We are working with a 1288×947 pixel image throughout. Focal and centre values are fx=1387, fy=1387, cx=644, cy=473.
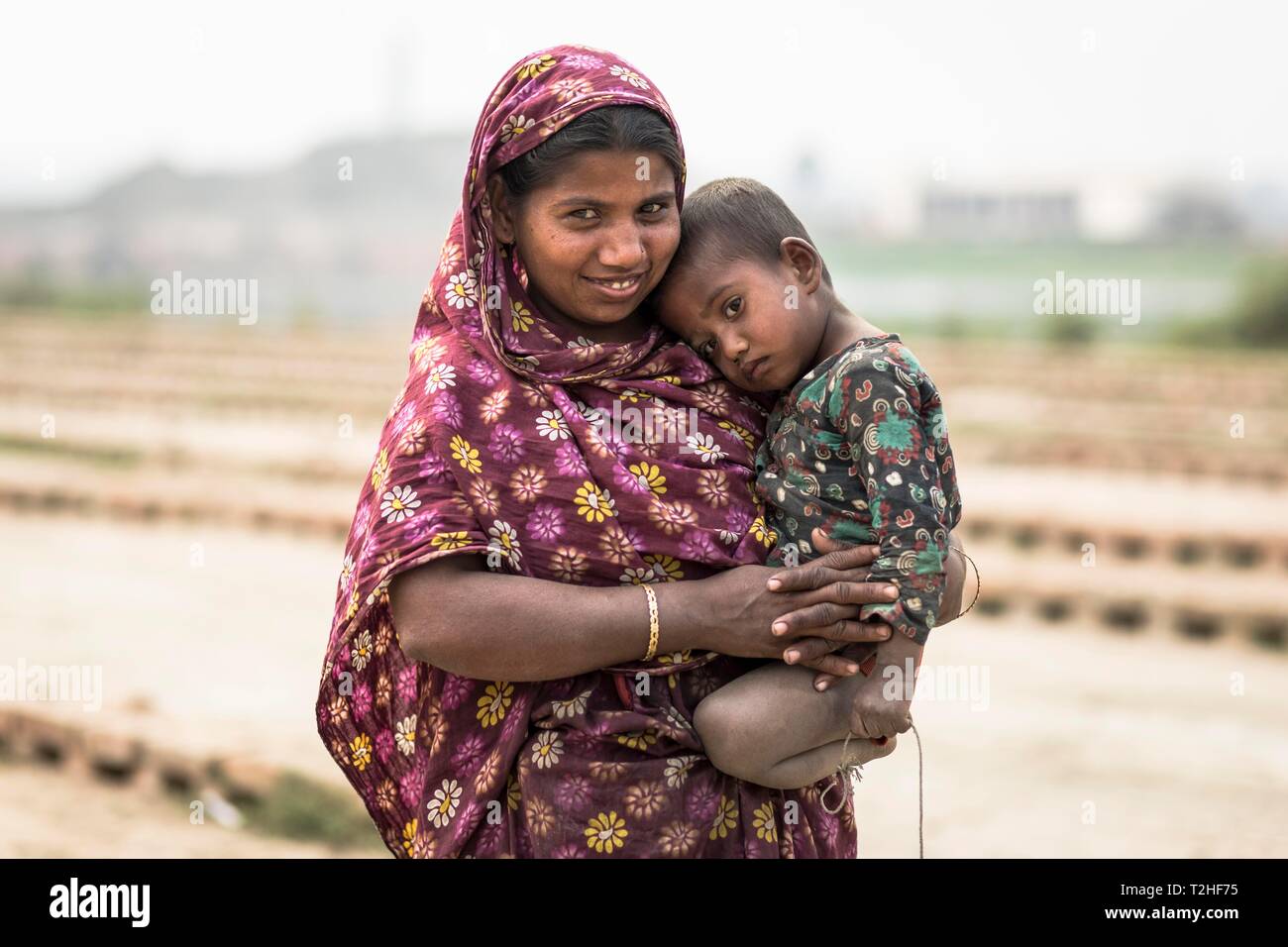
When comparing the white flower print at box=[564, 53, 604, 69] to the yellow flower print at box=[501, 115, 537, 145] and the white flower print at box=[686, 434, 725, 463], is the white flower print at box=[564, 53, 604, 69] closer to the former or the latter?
the yellow flower print at box=[501, 115, 537, 145]

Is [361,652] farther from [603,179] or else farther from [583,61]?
[583,61]

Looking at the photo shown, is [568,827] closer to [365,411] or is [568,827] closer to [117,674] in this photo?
[117,674]

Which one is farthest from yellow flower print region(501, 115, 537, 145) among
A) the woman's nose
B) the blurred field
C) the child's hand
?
the blurred field

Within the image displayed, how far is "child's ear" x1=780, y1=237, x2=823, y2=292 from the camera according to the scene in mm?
2609

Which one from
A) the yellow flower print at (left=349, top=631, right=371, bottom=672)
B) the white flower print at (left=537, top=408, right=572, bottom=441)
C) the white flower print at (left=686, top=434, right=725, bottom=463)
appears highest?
the white flower print at (left=537, top=408, right=572, bottom=441)

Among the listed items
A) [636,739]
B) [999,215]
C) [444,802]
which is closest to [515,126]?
[636,739]

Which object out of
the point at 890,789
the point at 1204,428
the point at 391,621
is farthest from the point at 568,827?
the point at 1204,428

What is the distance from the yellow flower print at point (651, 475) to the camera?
95.6 inches

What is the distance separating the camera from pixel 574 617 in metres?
2.29

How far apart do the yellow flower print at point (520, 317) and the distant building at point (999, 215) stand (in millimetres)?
69855

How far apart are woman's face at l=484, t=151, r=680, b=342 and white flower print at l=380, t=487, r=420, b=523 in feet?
1.50

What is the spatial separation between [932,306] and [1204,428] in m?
29.0

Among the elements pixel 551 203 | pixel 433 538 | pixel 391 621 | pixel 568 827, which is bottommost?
pixel 568 827

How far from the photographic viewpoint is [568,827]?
238cm
